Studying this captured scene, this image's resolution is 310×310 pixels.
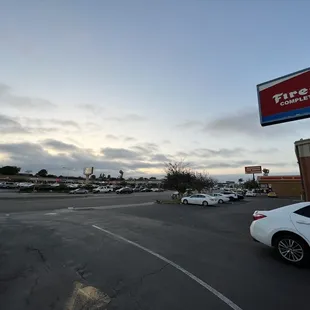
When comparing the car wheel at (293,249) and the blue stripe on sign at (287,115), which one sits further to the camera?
the blue stripe on sign at (287,115)

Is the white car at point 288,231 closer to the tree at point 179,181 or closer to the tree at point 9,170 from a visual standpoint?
the tree at point 179,181

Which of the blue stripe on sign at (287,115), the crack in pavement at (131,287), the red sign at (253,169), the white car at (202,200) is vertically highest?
the red sign at (253,169)

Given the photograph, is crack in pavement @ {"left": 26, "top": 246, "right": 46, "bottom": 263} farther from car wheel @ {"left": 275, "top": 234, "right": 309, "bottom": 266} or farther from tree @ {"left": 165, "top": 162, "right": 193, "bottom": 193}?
tree @ {"left": 165, "top": 162, "right": 193, "bottom": 193}

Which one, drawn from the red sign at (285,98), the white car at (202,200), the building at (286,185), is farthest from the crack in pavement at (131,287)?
the building at (286,185)

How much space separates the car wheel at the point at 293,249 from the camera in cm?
566

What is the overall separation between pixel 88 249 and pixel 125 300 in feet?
11.9

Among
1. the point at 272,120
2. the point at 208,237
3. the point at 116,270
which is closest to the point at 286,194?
the point at 272,120

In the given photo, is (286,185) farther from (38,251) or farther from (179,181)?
(38,251)

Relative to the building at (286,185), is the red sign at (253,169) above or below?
above

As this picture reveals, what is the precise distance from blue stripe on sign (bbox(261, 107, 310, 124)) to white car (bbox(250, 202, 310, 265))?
947cm

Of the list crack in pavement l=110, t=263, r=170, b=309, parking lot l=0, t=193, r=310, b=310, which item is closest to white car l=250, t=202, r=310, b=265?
parking lot l=0, t=193, r=310, b=310

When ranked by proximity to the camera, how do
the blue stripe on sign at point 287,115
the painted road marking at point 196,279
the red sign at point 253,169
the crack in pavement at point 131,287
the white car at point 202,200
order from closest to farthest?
the painted road marking at point 196,279, the crack in pavement at point 131,287, the blue stripe on sign at point 287,115, the white car at point 202,200, the red sign at point 253,169

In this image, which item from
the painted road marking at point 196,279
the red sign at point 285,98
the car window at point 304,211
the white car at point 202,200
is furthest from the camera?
the white car at point 202,200

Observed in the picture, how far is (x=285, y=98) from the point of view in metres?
14.9
